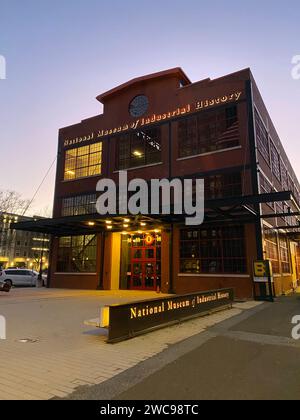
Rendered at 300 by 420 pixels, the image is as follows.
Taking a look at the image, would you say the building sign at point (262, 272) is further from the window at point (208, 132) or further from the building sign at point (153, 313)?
the window at point (208, 132)

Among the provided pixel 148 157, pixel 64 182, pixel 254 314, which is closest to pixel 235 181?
pixel 148 157

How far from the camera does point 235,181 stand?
2062 centimetres

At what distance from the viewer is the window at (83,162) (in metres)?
28.2

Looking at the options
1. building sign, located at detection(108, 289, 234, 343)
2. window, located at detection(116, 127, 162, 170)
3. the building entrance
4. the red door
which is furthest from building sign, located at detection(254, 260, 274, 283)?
window, located at detection(116, 127, 162, 170)

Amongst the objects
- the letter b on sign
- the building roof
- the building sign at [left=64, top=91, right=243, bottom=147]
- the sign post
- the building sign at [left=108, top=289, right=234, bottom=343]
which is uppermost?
the building roof

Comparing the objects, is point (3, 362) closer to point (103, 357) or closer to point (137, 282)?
point (103, 357)

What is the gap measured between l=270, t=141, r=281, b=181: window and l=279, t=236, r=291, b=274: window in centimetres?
556

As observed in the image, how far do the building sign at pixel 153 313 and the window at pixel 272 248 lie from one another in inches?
375

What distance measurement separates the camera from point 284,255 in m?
27.6

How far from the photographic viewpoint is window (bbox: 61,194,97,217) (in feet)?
88.9

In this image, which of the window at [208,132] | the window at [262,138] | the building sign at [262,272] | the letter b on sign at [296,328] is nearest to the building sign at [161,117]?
the window at [208,132]

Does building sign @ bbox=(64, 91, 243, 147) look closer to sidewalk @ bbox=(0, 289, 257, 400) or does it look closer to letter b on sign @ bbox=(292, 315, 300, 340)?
letter b on sign @ bbox=(292, 315, 300, 340)

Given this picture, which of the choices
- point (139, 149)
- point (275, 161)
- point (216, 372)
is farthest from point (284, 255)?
point (216, 372)

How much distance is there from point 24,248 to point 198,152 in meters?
82.4
